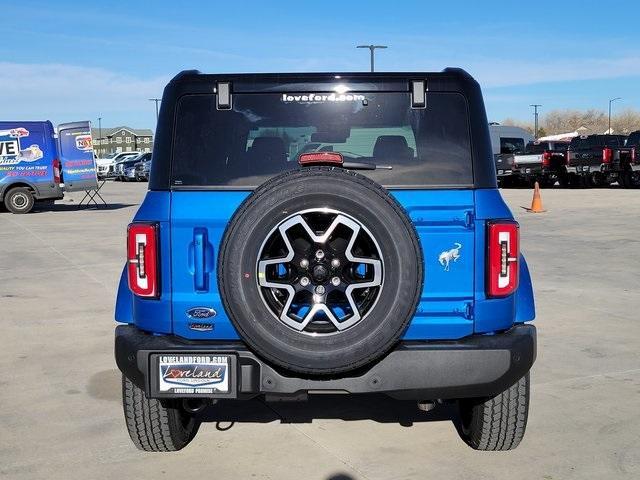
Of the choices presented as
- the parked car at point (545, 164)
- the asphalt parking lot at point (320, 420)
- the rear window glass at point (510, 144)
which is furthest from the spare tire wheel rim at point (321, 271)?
the rear window glass at point (510, 144)

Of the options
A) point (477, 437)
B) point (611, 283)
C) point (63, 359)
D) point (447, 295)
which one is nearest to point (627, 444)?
point (477, 437)

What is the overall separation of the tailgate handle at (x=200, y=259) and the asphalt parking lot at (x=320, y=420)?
1047 mm


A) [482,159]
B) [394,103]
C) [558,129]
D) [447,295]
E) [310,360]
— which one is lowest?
[310,360]

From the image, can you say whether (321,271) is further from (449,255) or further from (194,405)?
(194,405)

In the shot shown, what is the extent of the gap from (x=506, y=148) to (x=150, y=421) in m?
32.4

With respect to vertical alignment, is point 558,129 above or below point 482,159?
above

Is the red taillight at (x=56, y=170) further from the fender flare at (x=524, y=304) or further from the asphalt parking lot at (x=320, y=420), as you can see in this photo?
the fender flare at (x=524, y=304)

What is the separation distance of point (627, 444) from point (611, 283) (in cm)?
537

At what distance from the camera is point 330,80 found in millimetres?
3822

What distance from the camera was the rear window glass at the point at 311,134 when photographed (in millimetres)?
3762

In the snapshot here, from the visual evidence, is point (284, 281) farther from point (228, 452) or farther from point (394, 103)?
point (228, 452)

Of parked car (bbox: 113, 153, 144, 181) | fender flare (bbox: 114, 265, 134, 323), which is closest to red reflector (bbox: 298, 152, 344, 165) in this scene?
fender flare (bbox: 114, 265, 134, 323)

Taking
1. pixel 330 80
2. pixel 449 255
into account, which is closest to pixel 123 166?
pixel 330 80

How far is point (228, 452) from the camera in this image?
14.2 ft
